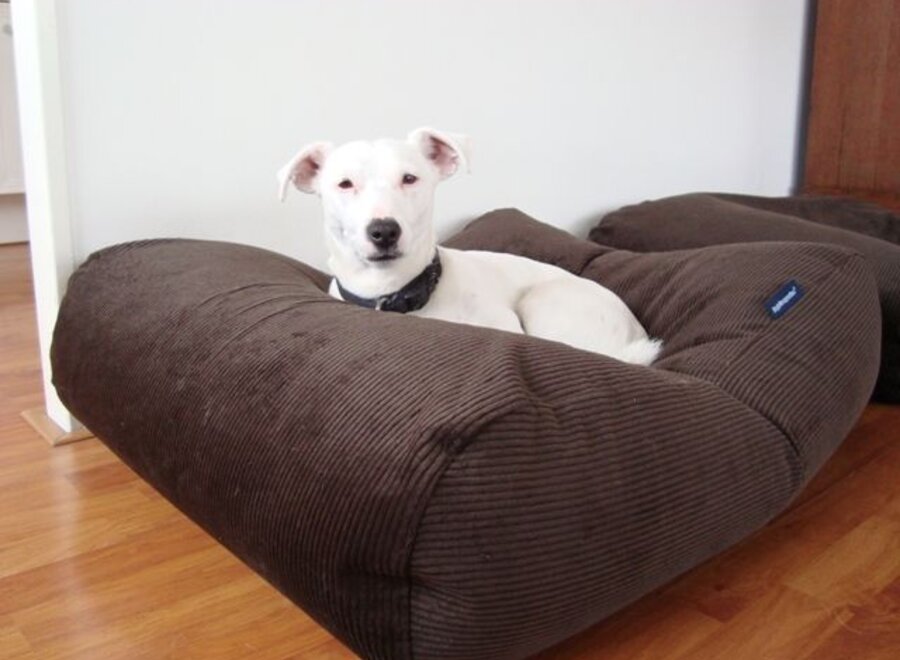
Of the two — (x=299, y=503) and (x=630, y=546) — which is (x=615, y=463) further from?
(x=299, y=503)

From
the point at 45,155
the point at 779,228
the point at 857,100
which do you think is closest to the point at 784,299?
the point at 779,228

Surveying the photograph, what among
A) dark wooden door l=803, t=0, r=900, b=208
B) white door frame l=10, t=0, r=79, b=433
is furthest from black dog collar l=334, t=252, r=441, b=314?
dark wooden door l=803, t=0, r=900, b=208

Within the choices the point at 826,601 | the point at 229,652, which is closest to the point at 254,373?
the point at 229,652

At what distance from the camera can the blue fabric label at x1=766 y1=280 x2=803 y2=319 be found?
1.48 meters

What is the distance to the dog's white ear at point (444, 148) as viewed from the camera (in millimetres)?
1663

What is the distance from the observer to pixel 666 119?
308 cm

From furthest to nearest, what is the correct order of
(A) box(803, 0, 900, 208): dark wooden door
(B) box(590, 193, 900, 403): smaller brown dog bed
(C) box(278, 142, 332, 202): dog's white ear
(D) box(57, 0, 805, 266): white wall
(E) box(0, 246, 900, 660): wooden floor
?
(A) box(803, 0, 900, 208): dark wooden door, (B) box(590, 193, 900, 403): smaller brown dog bed, (D) box(57, 0, 805, 266): white wall, (C) box(278, 142, 332, 202): dog's white ear, (E) box(0, 246, 900, 660): wooden floor

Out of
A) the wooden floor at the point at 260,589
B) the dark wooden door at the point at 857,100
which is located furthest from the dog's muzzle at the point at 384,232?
the dark wooden door at the point at 857,100

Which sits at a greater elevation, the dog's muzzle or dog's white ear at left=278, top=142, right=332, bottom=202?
dog's white ear at left=278, top=142, right=332, bottom=202

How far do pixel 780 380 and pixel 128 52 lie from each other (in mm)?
1377

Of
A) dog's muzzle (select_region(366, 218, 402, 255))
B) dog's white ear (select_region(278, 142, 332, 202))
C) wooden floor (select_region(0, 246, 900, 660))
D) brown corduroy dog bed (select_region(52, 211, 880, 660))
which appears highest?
dog's white ear (select_region(278, 142, 332, 202))

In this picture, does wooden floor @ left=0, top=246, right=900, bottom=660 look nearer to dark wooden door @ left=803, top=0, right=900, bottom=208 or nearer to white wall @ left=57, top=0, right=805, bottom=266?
white wall @ left=57, top=0, right=805, bottom=266

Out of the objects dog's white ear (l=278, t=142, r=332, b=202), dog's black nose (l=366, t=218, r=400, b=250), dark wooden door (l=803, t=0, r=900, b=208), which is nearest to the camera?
dog's black nose (l=366, t=218, r=400, b=250)

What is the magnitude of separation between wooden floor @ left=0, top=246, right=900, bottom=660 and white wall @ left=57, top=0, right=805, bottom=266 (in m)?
0.59
